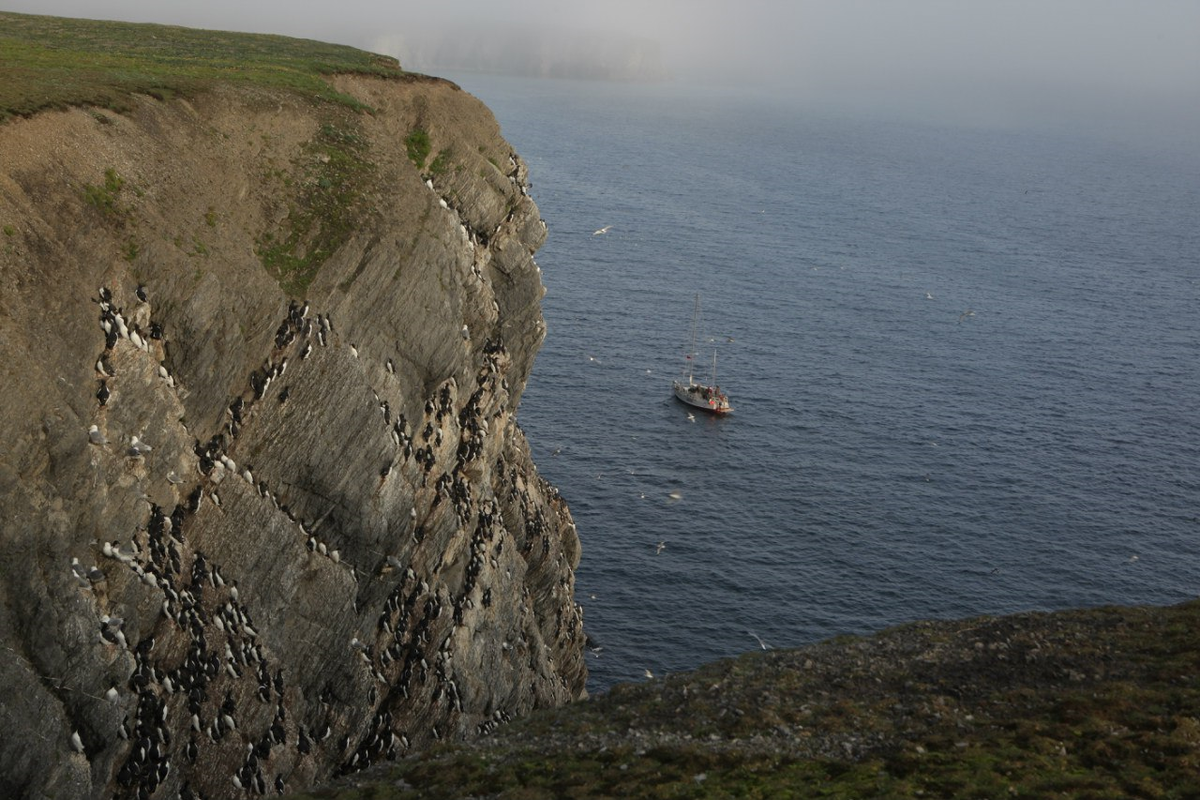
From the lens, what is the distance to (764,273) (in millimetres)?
164500

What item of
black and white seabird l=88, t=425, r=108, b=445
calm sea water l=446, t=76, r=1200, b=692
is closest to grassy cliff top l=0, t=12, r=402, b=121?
black and white seabird l=88, t=425, r=108, b=445

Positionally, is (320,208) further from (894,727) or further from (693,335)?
(693,335)

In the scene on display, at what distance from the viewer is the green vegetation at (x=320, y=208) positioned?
40.4 metres

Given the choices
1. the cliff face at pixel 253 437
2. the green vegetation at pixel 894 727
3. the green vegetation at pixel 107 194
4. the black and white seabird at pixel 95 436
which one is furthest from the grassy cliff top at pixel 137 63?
the green vegetation at pixel 894 727

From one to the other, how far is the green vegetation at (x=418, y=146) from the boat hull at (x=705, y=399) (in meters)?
66.7

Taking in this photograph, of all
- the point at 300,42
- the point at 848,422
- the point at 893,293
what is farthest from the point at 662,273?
the point at 300,42

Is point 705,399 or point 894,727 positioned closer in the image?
point 894,727

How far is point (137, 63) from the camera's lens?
48.8 meters

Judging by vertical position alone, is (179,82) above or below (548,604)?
above

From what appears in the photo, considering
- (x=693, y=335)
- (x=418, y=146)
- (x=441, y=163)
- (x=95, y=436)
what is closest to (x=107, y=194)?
(x=95, y=436)

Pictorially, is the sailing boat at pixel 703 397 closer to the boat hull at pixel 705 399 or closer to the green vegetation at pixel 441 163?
the boat hull at pixel 705 399

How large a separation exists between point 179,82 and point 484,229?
13.8 meters

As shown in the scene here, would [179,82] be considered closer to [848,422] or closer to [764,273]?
[848,422]

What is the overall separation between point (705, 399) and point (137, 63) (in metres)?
73.5
